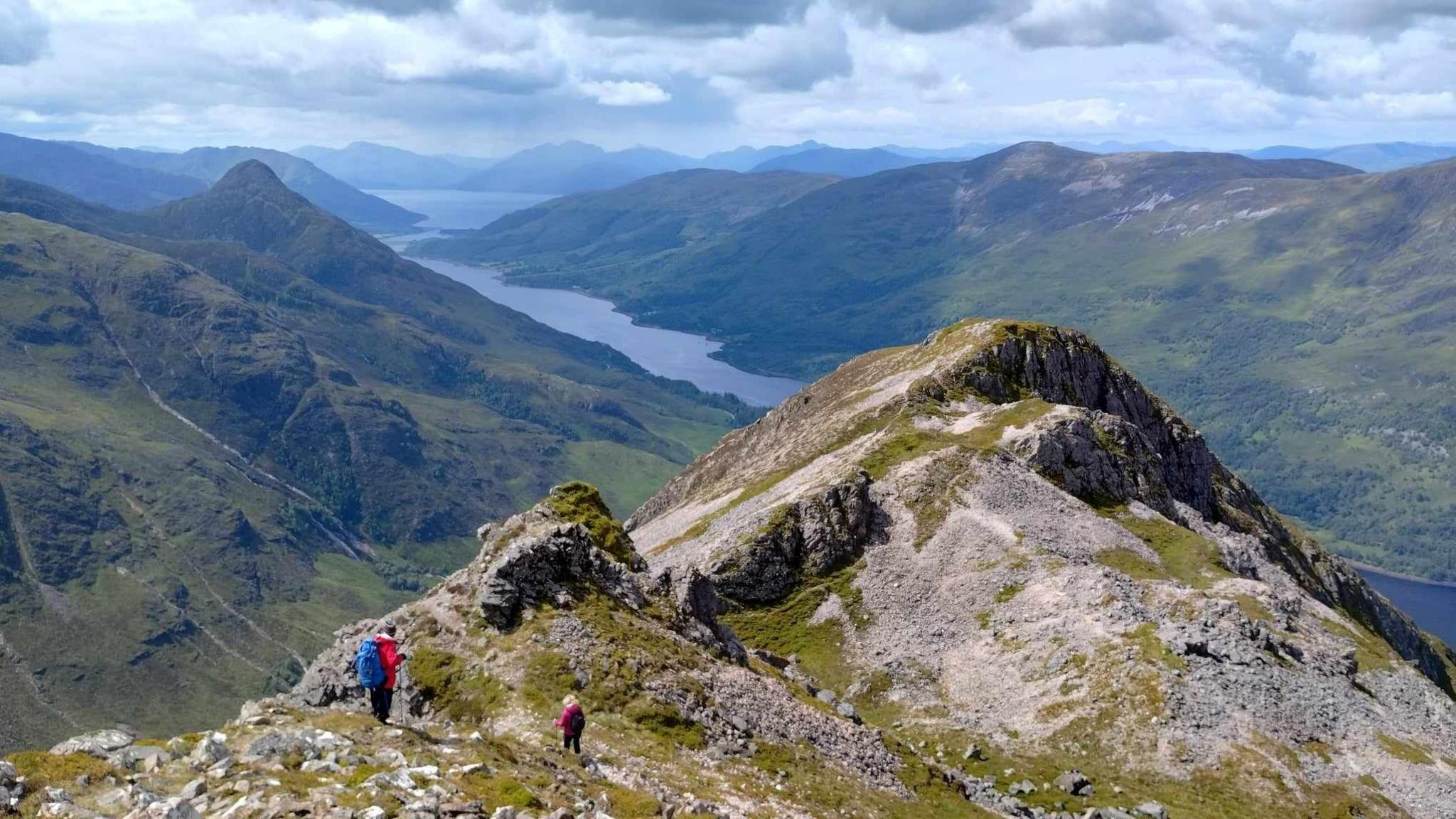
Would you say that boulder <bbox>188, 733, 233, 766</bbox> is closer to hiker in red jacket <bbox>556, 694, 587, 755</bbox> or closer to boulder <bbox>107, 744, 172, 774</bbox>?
boulder <bbox>107, 744, 172, 774</bbox>

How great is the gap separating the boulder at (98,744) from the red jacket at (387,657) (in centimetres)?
818

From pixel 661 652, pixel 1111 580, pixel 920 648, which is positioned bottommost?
pixel 920 648

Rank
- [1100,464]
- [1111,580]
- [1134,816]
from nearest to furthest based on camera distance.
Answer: [1134,816] < [1111,580] < [1100,464]

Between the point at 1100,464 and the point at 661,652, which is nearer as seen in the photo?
the point at 661,652

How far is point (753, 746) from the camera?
148 feet

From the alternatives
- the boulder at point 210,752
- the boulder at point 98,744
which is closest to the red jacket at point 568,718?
the boulder at point 210,752

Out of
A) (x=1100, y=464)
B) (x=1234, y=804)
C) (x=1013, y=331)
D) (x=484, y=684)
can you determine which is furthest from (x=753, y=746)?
(x=1013, y=331)

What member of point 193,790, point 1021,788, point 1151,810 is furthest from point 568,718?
point 1151,810

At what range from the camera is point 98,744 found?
29938 mm

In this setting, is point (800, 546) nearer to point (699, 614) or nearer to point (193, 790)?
point (699, 614)

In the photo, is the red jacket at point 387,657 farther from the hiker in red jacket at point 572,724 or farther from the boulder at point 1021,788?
the boulder at point 1021,788

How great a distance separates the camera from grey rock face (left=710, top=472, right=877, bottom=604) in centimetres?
8806

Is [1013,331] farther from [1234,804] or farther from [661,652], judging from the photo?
[661,652]

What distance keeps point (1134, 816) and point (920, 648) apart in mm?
26596
